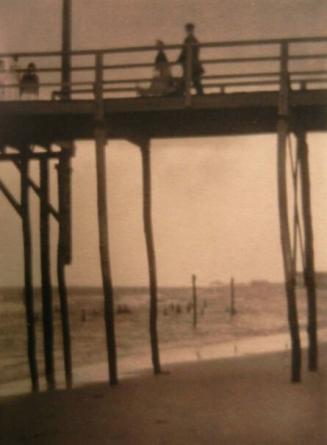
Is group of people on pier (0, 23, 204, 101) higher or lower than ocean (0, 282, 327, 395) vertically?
higher

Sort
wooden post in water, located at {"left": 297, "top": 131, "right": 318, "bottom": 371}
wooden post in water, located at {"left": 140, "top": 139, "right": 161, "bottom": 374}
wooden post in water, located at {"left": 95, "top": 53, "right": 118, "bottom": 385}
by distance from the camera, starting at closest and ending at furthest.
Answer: wooden post in water, located at {"left": 95, "top": 53, "right": 118, "bottom": 385}, wooden post in water, located at {"left": 297, "top": 131, "right": 318, "bottom": 371}, wooden post in water, located at {"left": 140, "top": 139, "right": 161, "bottom": 374}

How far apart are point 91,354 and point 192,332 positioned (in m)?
12.5

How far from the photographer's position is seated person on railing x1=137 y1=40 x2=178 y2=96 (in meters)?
13.2

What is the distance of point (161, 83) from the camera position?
43.5 ft

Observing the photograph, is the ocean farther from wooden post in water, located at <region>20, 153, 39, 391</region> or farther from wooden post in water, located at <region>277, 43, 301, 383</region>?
wooden post in water, located at <region>277, 43, 301, 383</region>

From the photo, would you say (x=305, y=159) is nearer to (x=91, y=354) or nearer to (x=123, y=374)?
(x=123, y=374)

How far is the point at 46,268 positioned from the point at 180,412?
207 inches

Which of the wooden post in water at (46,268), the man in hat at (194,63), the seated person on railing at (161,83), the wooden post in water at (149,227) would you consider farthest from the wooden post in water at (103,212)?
the wooden post in water at (149,227)

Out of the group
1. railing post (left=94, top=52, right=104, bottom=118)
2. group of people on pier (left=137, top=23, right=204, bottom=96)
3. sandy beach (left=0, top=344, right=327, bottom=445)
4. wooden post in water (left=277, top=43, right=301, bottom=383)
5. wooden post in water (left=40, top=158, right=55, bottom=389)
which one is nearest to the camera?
sandy beach (left=0, top=344, right=327, bottom=445)

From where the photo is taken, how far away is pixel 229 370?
17.1 meters

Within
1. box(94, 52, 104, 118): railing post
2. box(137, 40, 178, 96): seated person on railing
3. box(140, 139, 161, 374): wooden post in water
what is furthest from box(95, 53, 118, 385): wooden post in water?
box(140, 139, 161, 374): wooden post in water

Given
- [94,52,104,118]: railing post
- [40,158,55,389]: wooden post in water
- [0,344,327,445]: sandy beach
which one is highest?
[94,52,104,118]: railing post

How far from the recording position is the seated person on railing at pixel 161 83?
13.2 metres

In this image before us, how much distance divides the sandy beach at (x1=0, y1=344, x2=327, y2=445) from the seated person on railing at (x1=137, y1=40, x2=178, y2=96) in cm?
452
